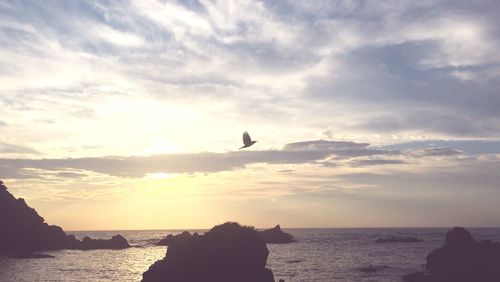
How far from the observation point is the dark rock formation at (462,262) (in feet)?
180

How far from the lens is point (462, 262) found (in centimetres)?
6303

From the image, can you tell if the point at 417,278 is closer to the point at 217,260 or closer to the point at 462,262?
the point at 462,262

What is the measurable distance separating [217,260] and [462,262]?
4184 cm

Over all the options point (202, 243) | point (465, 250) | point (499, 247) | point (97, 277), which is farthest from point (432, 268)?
point (97, 277)

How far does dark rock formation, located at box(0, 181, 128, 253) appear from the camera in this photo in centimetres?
11956

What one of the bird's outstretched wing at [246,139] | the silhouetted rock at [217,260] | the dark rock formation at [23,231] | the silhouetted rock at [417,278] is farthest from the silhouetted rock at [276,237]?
the bird's outstretched wing at [246,139]

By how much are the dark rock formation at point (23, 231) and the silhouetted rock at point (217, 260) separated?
306 ft

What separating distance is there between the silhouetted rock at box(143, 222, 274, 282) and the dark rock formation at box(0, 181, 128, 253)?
93.1 metres

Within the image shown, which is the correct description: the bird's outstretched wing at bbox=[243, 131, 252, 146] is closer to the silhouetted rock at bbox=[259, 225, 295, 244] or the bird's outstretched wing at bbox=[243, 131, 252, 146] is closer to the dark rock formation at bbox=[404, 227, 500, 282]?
the dark rock formation at bbox=[404, 227, 500, 282]

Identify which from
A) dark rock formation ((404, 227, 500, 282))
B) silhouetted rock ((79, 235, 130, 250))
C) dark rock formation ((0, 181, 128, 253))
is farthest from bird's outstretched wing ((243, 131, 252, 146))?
silhouetted rock ((79, 235, 130, 250))

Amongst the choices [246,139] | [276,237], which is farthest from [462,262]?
[276,237]

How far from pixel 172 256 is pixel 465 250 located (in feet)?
154

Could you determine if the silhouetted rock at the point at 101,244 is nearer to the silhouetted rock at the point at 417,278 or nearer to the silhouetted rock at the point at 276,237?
the silhouetted rock at the point at 276,237

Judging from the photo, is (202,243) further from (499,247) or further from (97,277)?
(499,247)
